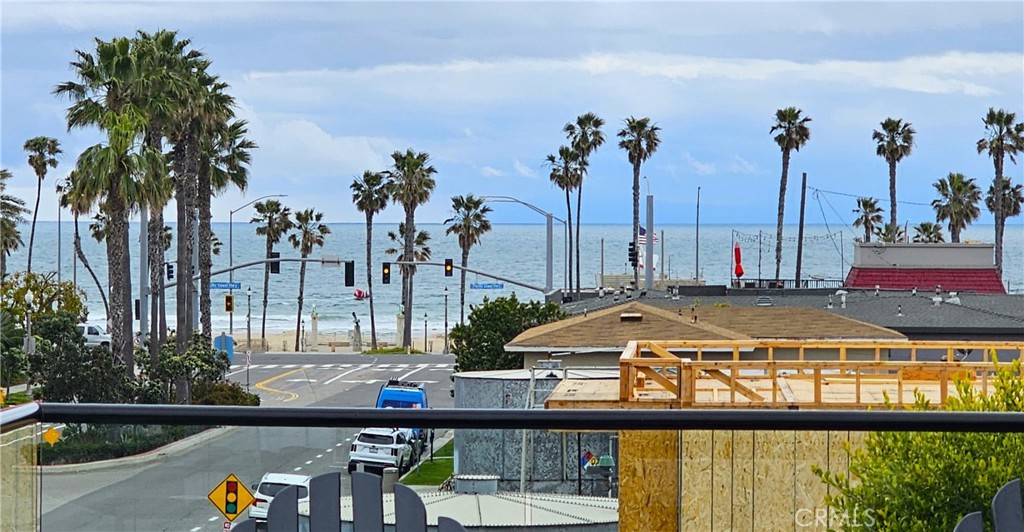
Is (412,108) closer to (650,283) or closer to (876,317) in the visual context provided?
(650,283)

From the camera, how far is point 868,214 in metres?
114

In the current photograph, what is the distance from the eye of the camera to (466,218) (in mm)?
90062

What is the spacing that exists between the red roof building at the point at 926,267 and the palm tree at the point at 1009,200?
1317 inches

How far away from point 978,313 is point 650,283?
2896 centimetres

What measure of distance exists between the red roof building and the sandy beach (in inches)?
1503

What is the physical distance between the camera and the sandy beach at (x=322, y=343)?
305ft

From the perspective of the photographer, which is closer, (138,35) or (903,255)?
(138,35)

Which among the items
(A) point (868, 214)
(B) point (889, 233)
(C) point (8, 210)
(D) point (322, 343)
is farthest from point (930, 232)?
(C) point (8, 210)

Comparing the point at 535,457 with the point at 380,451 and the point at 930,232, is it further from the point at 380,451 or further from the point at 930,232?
the point at 930,232

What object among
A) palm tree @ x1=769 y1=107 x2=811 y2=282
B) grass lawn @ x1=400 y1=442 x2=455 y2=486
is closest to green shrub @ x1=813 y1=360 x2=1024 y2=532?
grass lawn @ x1=400 y1=442 x2=455 y2=486

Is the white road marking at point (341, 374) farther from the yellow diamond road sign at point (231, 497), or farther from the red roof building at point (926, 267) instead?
the yellow diamond road sign at point (231, 497)

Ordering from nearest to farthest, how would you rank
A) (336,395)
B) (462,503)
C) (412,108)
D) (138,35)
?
(462,503)
(138,35)
(336,395)
(412,108)

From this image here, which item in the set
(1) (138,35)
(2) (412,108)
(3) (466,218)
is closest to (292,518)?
(1) (138,35)

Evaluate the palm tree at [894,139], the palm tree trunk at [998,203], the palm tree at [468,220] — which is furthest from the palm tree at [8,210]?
the palm tree trunk at [998,203]
